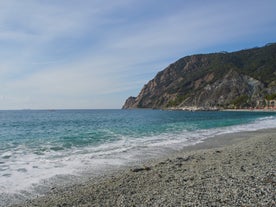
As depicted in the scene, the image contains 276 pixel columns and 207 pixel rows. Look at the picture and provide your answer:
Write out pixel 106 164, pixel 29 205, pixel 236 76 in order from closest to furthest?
pixel 29 205 → pixel 106 164 → pixel 236 76

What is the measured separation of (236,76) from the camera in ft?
563

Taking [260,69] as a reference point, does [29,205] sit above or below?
below

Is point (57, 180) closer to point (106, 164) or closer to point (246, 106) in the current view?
point (106, 164)

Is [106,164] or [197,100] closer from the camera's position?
[106,164]

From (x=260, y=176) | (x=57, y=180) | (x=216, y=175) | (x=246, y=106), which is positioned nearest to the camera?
(x=260, y=176)

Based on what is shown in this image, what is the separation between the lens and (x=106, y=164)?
14867 mm

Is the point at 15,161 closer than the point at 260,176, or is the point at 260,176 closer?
the point at 260,176

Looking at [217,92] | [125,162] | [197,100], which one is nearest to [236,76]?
[217,92]

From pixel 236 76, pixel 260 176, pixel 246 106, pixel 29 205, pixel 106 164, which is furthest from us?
pixel 236 76

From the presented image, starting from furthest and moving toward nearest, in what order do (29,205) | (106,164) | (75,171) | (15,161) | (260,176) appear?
(15,161)
(106,164)
(75,171)
(260,176)
(29,205)

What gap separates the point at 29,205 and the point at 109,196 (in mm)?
2600

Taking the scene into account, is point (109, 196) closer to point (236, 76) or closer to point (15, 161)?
point (15, 161)

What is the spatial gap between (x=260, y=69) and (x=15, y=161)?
188326 mm

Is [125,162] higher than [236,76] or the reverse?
the reverse
